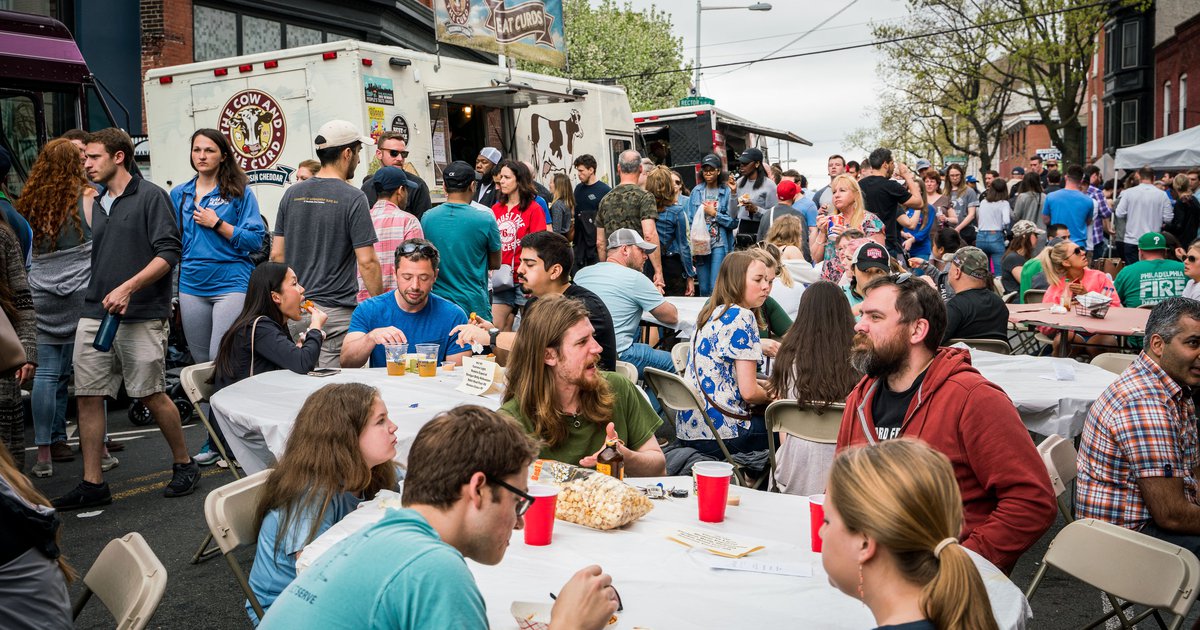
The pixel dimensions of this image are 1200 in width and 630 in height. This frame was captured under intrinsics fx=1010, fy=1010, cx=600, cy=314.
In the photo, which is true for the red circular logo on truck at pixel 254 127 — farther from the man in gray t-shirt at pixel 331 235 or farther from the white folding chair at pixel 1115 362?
the white folding chair at pixel 1115 362

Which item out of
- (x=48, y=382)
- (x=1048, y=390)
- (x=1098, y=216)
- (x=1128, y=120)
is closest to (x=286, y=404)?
(x=48, y=382)

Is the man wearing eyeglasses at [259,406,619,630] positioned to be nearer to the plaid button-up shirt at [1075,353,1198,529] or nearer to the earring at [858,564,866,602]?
the earring at [858,564,866,602]

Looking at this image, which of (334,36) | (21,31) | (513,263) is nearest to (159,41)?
(334,36)

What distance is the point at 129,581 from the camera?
10.1 feet

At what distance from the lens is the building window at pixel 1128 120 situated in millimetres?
41869

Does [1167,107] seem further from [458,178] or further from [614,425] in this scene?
[614,425]

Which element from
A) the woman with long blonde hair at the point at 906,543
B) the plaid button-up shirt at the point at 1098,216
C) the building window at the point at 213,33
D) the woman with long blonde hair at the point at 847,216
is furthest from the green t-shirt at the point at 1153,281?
the building window at the point at 213,33

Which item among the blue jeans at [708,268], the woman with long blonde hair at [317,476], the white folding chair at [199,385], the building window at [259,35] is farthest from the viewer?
the building window at [259,35]

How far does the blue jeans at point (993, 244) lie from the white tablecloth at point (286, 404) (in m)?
12.7

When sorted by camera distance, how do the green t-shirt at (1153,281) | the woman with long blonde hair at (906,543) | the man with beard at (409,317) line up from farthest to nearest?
the green t-shirt at (1153,281) < the man with beard at (409,317) < the woman with long blonde hair at (906,543)

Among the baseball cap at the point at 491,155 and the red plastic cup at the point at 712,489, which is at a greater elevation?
the baseball cap at the point at 491,155

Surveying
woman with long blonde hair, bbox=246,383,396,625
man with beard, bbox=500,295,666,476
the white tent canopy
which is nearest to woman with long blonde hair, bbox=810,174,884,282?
man with beard, bbox=500,295,666,476

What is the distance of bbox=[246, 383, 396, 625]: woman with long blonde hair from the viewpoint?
132 inches

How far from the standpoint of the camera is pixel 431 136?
11484 mm
